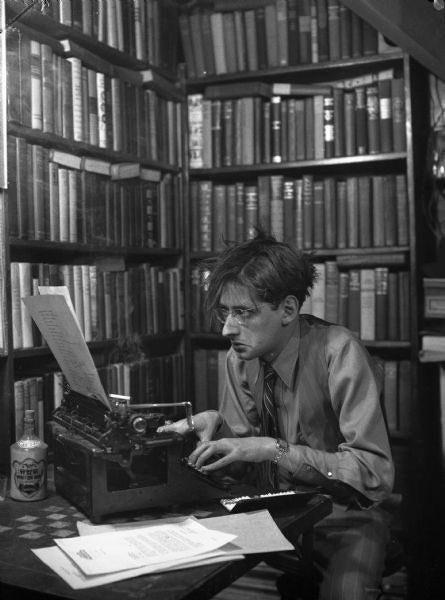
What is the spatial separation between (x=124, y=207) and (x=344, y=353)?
A: 1270 millimetres

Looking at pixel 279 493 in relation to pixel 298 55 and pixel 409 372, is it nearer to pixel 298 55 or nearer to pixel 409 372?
pixel 409 372

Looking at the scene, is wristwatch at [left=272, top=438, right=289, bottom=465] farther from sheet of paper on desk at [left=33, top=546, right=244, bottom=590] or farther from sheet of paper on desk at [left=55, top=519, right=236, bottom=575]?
sheet of paper on desk at [left=33, top=546, right=244, bottom=590]

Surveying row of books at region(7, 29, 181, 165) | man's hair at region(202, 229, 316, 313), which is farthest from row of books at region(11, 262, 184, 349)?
man's hair at region(202, 229, 316, 313)

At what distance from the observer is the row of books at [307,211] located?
9.25ft

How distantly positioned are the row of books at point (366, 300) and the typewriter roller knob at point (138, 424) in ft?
4.74

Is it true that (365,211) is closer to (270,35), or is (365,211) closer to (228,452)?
(270,35)

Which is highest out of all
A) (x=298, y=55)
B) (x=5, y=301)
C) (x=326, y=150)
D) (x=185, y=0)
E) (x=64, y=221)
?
(x=185, y=0)

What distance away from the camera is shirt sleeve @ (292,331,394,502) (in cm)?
161

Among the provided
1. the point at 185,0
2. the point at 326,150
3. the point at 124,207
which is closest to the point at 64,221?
the point at 124,207

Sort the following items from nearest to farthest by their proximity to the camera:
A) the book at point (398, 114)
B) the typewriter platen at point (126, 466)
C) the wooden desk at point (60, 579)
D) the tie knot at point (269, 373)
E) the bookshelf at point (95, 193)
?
the wooden desk at point (60, 579), the typewriter platen at point (126, 466), the tie knot at point (269, 373), the bookshelf at point (95, 193), the book at point (398, 114)

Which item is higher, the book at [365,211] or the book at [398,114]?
the book at [398,114]

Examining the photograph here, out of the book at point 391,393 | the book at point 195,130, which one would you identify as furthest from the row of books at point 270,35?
the book at point 391,393

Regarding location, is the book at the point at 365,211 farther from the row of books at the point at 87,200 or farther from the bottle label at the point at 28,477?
the bottle label at the point at 28,477

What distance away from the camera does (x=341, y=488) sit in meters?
1.62
